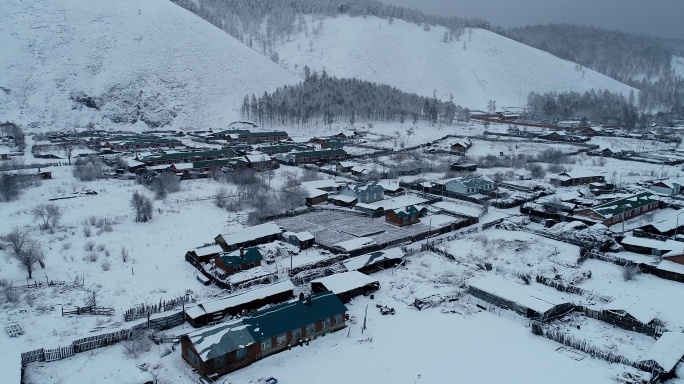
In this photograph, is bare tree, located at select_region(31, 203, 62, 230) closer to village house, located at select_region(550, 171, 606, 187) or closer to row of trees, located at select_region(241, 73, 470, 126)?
village house, located at select_region(550, 171, 606, 187)

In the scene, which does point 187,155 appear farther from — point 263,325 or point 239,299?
point 263,325

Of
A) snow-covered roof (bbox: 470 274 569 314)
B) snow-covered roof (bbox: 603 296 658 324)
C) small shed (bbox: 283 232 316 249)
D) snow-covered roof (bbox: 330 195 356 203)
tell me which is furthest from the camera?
snow-covered roof (bbox: 330 195 356 203)

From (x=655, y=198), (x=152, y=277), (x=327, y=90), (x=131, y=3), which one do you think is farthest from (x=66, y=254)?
(x=131, y=3)

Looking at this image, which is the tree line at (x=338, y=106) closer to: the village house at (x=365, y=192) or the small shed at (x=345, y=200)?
the village house at (x=365, y=192)

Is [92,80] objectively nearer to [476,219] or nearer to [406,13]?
[476,219]

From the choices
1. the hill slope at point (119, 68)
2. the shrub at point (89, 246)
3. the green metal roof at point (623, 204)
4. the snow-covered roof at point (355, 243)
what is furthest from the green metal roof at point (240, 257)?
the hill slope at point (119, 68)

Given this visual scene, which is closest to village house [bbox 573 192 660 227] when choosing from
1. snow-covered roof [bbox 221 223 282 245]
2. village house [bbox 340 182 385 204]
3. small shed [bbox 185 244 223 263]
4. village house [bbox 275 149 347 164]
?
village house [bbox 340 182 385 204]
